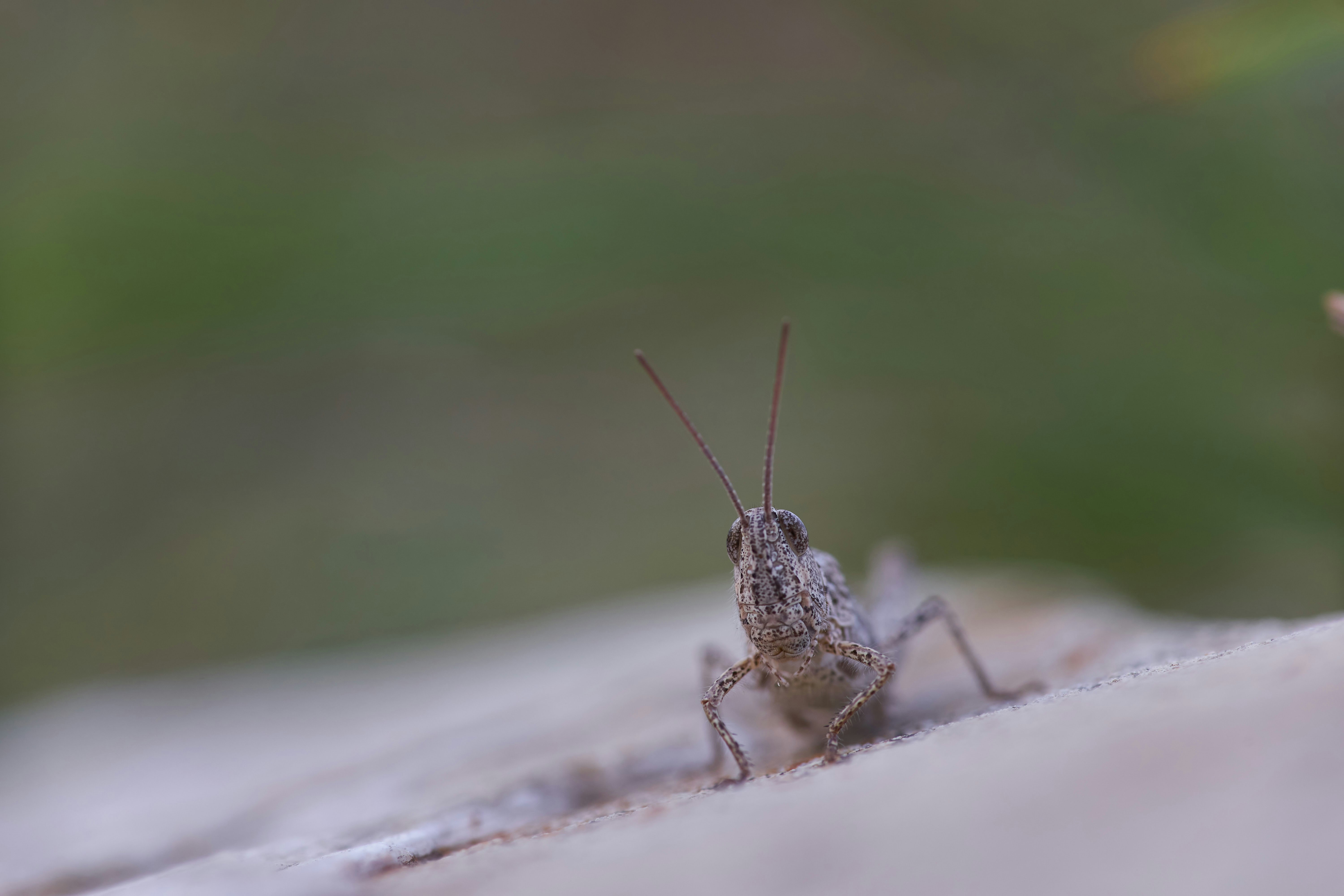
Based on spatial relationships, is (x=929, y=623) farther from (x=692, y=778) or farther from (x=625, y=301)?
(x=625, y=301)

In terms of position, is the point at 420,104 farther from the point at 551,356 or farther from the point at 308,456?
the point at 308,456

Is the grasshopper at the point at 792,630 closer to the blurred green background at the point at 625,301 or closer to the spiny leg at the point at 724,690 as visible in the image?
the spiny leg at the point at 724,690

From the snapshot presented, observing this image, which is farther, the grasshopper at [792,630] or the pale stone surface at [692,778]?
the grasshopper at [792,630]

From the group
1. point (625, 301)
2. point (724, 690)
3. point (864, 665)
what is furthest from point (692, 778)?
point (625, 301)

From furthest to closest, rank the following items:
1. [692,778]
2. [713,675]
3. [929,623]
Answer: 1. [713,675]
2. [929,623]
3. [692,778]

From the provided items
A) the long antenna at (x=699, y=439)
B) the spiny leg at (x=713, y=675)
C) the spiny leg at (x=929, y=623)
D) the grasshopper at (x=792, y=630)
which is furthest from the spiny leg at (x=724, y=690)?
the spiny leg at (x=929, y=623)

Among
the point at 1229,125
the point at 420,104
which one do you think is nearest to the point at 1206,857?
the point at 1229,125

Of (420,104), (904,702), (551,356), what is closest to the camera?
(904,702)
